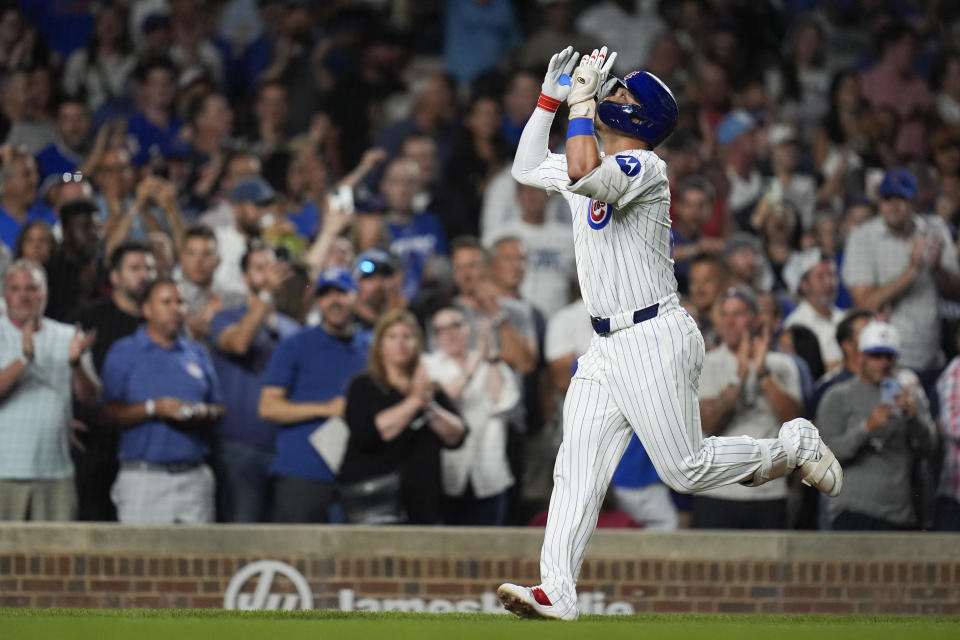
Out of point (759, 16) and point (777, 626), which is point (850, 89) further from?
point (777, 626)

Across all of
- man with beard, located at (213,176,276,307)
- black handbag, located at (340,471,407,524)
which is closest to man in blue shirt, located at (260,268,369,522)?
black handbag, located at (340,471,407,524)

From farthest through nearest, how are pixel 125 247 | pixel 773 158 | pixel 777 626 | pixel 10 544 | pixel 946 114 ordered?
pixel 946 114 → pixel 773 158 → pixel 125 247 → pixel 10 544 → pixel 777 626

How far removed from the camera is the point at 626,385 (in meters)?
4.95

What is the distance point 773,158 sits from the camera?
1023 centimetres

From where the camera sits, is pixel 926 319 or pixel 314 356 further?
pixel 926 319

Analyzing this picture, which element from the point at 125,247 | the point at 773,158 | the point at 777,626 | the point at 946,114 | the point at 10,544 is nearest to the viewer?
the point at 777,626

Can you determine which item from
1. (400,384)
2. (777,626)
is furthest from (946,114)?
(777,626)

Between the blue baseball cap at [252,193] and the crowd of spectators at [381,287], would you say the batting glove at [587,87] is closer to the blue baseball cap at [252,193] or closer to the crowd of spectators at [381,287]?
the crowd of spectators at [381,287]

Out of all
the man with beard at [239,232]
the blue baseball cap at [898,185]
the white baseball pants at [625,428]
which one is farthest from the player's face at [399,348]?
the blue baseball cap at [898,185]

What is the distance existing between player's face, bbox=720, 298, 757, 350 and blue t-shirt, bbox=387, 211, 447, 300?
194cm

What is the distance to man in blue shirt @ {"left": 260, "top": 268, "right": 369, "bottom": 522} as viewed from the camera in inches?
301

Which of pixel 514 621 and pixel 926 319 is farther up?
pixel 926 319

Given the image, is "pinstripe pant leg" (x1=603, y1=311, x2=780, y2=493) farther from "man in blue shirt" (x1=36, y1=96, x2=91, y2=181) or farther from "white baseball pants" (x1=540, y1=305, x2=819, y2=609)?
"man in blue shirt" (x1=36, y1=96, x2=91, y2=181)

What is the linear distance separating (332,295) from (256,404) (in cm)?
72
